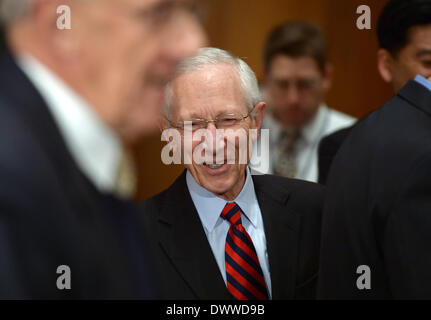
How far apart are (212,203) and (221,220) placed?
5cm

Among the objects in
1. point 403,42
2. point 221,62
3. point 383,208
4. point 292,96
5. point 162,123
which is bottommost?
point 383,208

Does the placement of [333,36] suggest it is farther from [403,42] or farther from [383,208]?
[383,208]

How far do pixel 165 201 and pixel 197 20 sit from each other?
75 cm

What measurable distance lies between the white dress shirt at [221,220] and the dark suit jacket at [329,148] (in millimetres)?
509

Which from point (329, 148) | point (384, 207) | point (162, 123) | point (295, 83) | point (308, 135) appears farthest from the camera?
point (295, 83)

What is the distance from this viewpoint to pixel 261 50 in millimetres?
3371

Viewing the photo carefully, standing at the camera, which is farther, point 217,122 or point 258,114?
point 258,114

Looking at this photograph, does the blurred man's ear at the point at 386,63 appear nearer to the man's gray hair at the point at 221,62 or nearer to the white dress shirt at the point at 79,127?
the man's gray hair at the point at 221,62

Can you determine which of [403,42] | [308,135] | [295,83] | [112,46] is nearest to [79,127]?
[112,46]

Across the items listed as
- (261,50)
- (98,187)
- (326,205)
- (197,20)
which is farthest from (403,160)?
(261,50)

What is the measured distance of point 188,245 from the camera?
149 cm

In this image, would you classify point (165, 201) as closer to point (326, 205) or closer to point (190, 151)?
point (190, 151)

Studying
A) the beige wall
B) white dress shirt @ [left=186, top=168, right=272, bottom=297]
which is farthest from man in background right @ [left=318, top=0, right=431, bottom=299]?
the beige wall

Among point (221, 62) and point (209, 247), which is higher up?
point (221, 62)
